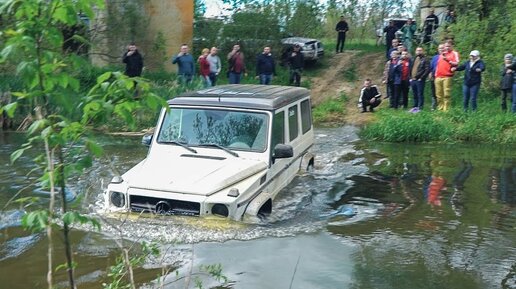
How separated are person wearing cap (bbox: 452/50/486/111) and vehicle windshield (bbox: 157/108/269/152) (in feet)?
32.0

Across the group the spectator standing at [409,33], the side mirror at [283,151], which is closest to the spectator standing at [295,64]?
the spectator standing at [409,33]

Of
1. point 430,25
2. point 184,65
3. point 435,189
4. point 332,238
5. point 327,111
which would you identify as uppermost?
point 430,25

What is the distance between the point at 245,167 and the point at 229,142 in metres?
0.64

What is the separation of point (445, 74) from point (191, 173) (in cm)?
1133

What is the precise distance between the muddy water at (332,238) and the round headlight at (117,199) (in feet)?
0.87

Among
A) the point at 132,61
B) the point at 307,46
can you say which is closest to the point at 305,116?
the point at 132,61

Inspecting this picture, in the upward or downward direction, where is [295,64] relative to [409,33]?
downward

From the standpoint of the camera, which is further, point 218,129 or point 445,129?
point 445,129

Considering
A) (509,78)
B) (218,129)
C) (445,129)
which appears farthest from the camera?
(509,78)

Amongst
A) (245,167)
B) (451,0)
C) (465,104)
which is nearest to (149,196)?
(245,167)

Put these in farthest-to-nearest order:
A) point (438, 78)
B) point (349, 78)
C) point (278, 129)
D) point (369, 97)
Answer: point (349, 78) → point (369, 97) → point (438, 78) → point (278, 129)

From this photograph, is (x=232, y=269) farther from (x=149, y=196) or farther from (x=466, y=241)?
(x=466, y=241)

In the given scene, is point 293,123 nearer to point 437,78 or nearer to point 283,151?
point 283,151

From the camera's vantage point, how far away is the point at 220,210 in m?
7.57
